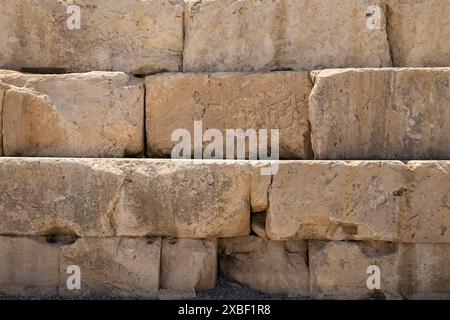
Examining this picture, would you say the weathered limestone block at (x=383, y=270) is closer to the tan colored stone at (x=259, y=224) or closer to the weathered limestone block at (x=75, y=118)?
the tan colored stone at (x=259, y=224)

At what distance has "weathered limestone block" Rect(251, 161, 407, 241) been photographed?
412cm

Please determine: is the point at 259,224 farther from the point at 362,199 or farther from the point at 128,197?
the point at 128,197

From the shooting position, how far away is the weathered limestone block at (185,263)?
4.27 metres

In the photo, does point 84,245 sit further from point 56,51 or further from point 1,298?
point 56,51

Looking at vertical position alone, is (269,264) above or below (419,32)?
below

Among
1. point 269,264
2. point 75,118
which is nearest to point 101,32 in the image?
point 75,118

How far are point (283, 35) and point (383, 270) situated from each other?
209cm

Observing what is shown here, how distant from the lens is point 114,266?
4262 mm

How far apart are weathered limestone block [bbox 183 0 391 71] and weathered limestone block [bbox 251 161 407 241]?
3.15ft

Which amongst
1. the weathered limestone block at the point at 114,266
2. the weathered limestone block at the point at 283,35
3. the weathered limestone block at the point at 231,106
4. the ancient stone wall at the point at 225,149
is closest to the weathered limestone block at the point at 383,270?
the ancient stone wall at the point at 225,149

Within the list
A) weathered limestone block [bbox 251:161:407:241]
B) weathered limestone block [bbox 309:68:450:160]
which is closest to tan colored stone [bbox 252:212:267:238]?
weathered limestone block [bbox 251:161:407:241]

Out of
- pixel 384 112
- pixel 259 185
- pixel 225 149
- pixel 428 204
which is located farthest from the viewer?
pixel 225 149

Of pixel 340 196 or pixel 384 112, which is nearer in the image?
pixel 340 196

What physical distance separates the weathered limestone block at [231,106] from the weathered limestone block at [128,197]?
0.34m
